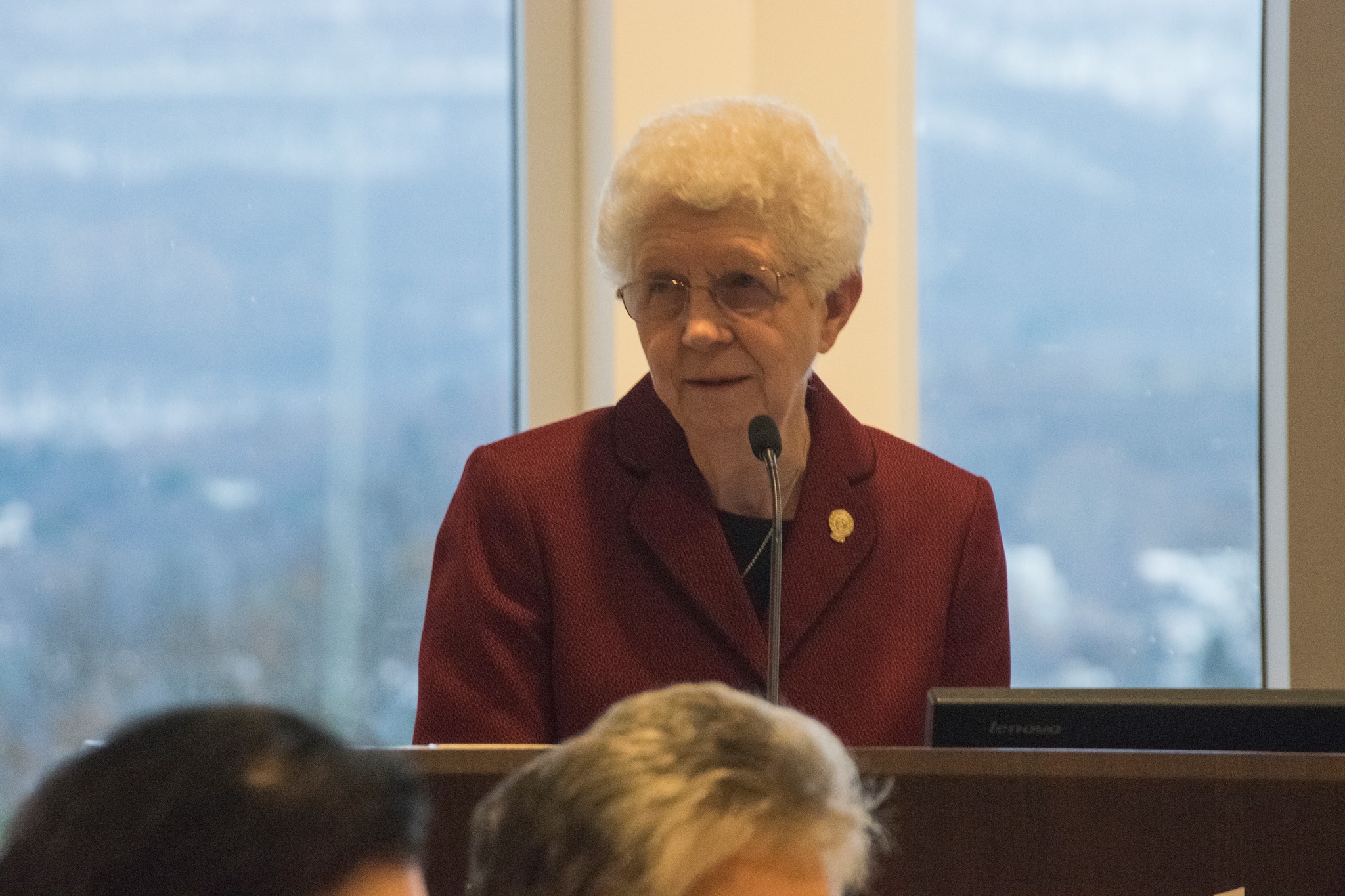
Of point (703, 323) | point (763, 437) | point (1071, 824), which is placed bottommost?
point (1071, 824)

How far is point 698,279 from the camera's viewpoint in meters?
1.83

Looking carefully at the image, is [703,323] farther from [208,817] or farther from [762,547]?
[208,817]

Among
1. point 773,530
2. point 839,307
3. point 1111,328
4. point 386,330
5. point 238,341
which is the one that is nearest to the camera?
point 773,530

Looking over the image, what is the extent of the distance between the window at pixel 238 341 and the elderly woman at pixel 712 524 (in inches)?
45.1

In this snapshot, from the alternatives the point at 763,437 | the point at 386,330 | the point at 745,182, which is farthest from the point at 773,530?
the point at 386,330

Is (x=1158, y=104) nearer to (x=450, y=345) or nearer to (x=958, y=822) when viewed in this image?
(x=450, y=345)

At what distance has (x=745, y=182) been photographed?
1.80m

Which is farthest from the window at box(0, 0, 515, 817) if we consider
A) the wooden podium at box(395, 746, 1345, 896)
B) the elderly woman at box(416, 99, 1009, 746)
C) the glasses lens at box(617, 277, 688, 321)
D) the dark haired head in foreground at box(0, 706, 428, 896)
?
the dark haired head in foreground at box(0, 706, 428, 896)

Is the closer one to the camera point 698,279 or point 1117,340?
point 698,279

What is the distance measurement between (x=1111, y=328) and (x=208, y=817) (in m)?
2.87

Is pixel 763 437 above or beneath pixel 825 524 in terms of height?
above

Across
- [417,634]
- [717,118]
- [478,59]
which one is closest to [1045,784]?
[717,118]

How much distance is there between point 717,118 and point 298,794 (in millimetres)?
1367

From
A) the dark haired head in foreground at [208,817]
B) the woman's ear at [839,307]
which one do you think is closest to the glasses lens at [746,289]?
the woman's ear at [839,307]
